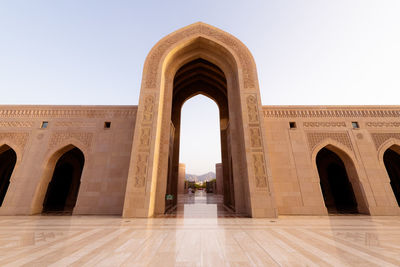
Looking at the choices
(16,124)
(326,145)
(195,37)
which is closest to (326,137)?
(326,145)

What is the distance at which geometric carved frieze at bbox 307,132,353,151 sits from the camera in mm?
7887

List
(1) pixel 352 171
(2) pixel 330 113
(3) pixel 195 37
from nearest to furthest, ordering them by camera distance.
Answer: (1) pixel 352 171 → (2) pixel 330 113 → (3) pixel 195 37

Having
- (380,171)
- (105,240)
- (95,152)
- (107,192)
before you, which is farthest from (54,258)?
(380,171)

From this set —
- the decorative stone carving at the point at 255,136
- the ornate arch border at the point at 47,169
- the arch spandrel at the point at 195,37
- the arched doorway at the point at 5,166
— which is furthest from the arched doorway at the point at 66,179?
the decorative stone carving at the point at 255,136

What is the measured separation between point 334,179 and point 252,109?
399 inches

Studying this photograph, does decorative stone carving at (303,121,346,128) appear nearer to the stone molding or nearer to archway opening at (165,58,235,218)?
the stone molding

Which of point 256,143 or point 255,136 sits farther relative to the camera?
point 255,136

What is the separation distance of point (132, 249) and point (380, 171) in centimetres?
1017

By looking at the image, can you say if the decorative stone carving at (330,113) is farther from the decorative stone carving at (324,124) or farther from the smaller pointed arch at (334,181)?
the smaller pointed arch at (334,181)

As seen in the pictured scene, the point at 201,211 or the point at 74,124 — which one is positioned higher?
the point at 74,124

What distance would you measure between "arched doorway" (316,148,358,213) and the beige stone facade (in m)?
3.50

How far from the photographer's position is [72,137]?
319 inches

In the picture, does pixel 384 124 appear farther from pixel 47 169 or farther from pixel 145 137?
pixel 47 169

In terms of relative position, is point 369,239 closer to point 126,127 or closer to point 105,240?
point 105,240
